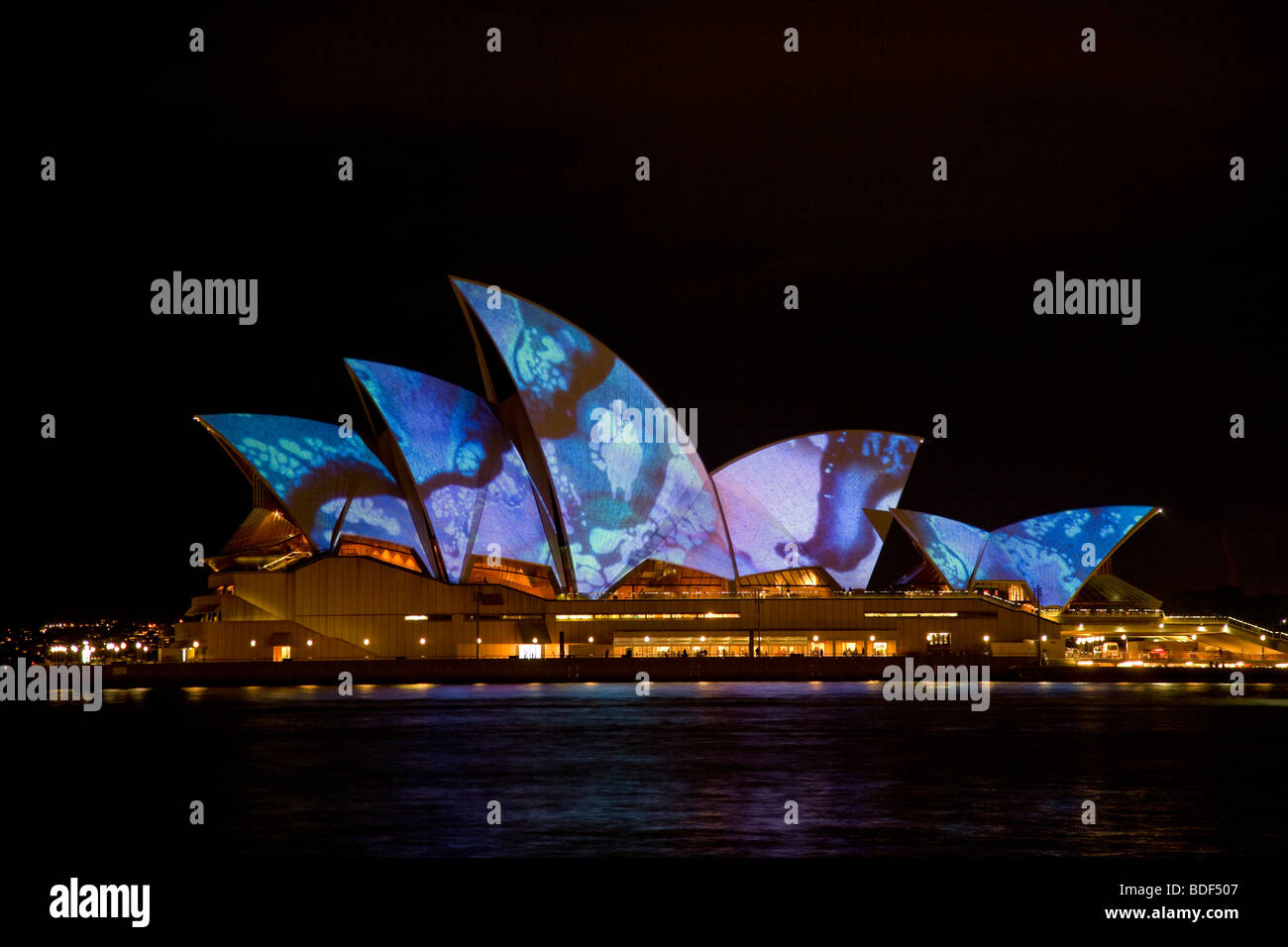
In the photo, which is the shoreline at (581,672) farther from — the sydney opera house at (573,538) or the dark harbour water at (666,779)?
the dark harbour water at (666,779)

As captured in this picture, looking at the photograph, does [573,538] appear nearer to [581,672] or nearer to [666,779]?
[581,672]

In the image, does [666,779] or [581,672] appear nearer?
[666,779]

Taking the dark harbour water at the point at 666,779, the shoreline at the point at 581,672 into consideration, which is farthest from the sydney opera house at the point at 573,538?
the dark harbour water at the point at 666,779

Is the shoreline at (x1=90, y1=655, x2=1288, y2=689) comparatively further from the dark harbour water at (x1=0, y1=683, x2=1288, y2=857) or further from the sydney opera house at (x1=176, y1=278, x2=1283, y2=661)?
the dark harbour water at (x1=0, y1=683, x2=1288, y2=857)

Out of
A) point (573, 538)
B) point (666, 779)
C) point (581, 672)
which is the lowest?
point (581, 672)

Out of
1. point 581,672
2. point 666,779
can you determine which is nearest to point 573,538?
point 581,672
